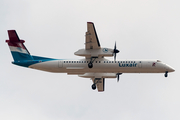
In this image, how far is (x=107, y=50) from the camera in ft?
83.1

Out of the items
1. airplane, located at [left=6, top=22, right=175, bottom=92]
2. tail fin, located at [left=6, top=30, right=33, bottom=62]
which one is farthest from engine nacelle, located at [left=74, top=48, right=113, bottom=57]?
Result: tail fin, located at [left=6, top=30, right=33, bottom=62]

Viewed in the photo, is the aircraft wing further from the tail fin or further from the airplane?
the tail fin

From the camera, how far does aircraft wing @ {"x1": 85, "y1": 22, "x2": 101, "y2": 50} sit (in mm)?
23819

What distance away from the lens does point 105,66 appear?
2566 centimetres

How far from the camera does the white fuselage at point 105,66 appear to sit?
2556 cm

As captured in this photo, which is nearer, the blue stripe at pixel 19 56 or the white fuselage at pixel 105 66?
the white fuselage at pixel 105 66

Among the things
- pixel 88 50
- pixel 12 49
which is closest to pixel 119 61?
pixel 88 50

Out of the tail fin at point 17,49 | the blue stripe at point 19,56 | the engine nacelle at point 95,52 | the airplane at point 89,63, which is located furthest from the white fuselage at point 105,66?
the tail fin at point 17,49

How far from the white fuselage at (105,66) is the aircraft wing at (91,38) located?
4.54ft

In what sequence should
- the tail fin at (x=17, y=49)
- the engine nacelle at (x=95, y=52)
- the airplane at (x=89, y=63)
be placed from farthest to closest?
the tail fin at (x=17, y=49), the airplane at (x=89, y=63), the engine nacelle at (x=95, y=52)

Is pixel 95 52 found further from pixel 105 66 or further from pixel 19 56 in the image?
pixel 19 56

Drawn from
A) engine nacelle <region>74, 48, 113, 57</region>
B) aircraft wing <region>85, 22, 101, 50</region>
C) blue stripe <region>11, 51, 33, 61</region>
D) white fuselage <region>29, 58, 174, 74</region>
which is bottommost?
white fuselage <region>29, 58, 174, 74</region>

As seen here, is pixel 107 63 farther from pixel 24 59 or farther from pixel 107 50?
pixel 24 59

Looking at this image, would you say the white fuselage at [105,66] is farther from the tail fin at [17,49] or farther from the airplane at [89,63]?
the tail fin at [17,49]
